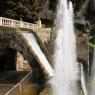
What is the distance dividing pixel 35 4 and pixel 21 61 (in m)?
12.3

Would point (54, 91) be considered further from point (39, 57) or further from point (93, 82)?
point (93, 82)

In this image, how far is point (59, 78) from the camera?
31672mm

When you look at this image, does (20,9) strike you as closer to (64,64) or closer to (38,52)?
(38,52)

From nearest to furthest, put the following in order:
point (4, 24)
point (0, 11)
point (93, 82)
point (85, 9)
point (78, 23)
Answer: point (4, 24) → point (93, 82) → point (0, 11) → point (78, 23) → point (85, 9)

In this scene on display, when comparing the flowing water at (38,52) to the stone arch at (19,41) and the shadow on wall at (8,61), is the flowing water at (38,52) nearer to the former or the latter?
the stone arch at (19,41)

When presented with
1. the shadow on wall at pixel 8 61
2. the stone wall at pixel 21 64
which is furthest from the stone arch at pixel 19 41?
the stone wall at pixel 21 64

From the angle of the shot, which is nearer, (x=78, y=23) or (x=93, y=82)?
(x=93, y=82)

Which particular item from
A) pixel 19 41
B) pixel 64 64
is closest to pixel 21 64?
pixel 19 41

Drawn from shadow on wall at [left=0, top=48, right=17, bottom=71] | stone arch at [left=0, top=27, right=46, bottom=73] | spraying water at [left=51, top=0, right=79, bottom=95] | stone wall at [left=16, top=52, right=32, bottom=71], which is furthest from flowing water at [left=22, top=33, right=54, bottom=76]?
stone wall at [left=16, top=52, right=32, bottom=71]

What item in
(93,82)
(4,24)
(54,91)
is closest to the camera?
(54,91)

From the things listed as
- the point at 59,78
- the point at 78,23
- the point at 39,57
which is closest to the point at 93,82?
the point at 39,57

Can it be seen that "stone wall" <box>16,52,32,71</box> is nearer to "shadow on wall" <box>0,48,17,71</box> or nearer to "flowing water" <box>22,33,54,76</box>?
"shadow on wall" <box>0,48,17,71</box>

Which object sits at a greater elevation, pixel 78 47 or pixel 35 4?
pixel 35 4

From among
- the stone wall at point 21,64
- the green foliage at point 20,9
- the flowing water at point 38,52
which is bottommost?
the stone wall at point 21,64
